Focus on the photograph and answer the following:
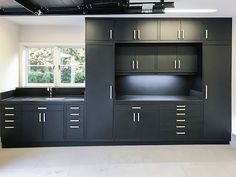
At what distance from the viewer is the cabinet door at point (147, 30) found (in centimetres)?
561

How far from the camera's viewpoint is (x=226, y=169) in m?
4.25

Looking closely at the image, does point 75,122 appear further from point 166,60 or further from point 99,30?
point 166,60

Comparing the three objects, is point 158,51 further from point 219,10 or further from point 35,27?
point 35,27

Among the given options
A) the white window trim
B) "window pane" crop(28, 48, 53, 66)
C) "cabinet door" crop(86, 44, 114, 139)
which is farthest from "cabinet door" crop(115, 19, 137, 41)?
"window pane" crop(28, 48, 53, 66)

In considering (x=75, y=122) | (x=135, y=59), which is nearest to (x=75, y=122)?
(x=75, y=122)

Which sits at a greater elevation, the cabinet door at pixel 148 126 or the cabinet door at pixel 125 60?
the cabinet door at pixel 125 60

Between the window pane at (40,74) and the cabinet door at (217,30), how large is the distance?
3334 millimetres

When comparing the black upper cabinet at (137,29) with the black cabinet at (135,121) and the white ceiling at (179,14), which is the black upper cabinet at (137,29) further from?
the black cabinet at (135,121)

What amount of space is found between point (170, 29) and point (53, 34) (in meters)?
2.47

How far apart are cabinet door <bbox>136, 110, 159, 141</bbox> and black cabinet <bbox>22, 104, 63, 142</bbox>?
4.97 feet

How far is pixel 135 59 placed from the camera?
589 cm

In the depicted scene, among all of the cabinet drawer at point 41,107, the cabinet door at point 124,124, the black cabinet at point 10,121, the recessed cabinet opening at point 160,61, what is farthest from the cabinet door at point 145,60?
the black cabinet at point 10,121

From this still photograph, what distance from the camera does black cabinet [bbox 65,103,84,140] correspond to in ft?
18.2

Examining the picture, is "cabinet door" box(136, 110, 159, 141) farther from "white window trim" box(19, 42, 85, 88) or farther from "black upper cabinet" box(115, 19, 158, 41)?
"white window trim" box(19, 42, 85, 88)
